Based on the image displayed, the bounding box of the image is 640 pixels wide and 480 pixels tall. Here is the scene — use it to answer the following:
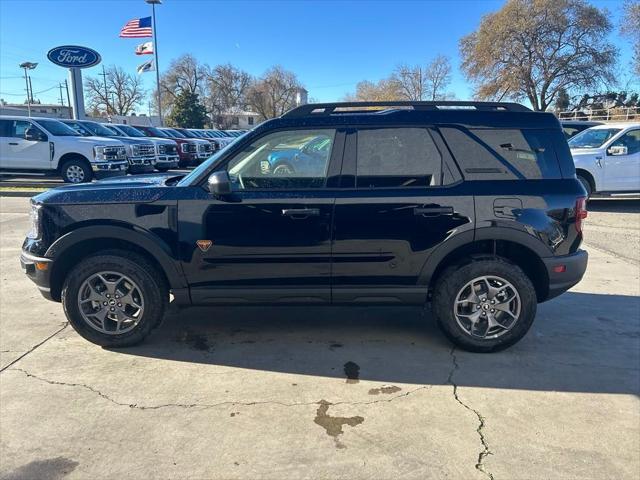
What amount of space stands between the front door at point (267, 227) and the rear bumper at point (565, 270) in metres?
1.74

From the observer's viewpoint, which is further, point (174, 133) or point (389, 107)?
point (174, 133)

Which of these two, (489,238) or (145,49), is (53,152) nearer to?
(489,238)

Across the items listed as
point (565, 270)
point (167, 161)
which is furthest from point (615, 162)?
point (167, 161)

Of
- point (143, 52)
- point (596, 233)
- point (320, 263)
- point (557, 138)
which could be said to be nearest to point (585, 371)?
point (557, 138)

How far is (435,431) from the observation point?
2854mm

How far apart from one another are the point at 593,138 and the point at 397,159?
30.5ft

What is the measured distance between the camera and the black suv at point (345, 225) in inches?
143

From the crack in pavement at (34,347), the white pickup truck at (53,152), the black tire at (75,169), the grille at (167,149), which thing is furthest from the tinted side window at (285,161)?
the grille at (167,149)

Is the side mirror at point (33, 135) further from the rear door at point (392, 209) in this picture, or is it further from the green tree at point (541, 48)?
the green tree at point (541, 48)

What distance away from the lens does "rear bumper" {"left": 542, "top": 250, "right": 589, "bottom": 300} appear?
3719mm

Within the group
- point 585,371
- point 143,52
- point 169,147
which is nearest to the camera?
point 585,371

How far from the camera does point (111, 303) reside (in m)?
3.80

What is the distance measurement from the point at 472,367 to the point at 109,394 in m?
2.61

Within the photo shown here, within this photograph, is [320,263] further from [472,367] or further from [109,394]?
[109,394]
